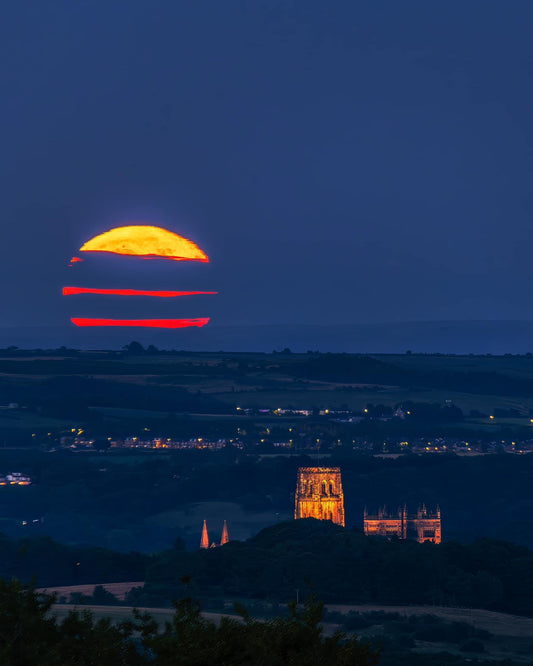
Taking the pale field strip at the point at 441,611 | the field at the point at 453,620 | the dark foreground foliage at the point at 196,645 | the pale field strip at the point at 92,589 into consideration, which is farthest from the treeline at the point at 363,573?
the dark foreground foliage at the point at 196,645

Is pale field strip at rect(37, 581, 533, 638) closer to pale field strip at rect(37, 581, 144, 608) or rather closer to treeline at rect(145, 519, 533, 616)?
pale field strip at rect(37, 581, 144, 608)

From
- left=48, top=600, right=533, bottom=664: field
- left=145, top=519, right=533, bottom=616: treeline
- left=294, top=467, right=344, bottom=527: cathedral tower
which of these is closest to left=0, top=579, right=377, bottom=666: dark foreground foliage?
left=48, top=600, right=533, bottom=664: field

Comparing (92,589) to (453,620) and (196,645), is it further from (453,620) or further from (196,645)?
(196,645)

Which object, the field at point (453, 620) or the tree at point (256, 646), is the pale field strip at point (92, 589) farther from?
the tree at point (256, 646)

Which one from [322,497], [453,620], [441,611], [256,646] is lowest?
[441,611]

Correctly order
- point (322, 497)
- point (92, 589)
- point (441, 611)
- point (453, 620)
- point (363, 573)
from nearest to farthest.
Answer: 1. point (453, 620)
2. point (92, 589)
3. point (441, 611)
4. point (363, 573)
5. point (322, 497)

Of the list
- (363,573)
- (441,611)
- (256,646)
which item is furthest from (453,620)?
(256,646)

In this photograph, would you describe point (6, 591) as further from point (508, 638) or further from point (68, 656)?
point (508, 638)
